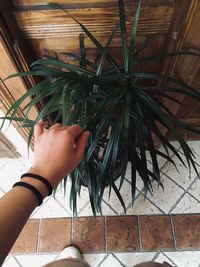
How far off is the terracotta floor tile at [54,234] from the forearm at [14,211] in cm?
91

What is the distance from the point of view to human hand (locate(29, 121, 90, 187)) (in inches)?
19.4

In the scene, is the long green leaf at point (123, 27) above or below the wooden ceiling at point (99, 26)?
below

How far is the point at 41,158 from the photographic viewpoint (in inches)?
19.8

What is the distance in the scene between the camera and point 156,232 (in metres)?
1.27

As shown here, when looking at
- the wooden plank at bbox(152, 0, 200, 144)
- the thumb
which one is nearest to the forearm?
the thumb

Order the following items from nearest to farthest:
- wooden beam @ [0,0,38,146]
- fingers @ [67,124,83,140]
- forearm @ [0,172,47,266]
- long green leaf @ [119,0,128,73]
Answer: forearm @ [0,172,47,266], fingers @ [67,124,83,140], long green leaf @ [119,0,128,73], wooden beam @ [0,0,38,146]

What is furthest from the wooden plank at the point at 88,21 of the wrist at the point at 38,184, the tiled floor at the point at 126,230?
the tiled floor at the point at 126,230

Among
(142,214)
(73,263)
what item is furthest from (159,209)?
(73,263)

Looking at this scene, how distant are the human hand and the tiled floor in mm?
874

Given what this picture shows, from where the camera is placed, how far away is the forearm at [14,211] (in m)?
0.41

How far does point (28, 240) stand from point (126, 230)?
49 cm

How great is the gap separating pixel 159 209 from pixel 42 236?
1.98ft

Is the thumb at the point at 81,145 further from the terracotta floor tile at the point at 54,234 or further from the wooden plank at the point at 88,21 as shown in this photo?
the terracotta floor tile at the point at 54,234

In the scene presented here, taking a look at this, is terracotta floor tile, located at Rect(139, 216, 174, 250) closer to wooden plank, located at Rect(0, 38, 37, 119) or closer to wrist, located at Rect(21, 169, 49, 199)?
wooden plank, located at Rect(0, 38, 37, 119)
